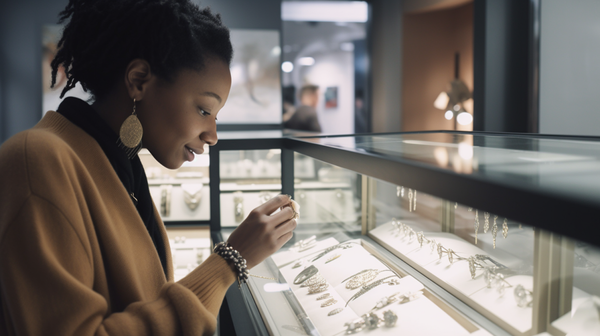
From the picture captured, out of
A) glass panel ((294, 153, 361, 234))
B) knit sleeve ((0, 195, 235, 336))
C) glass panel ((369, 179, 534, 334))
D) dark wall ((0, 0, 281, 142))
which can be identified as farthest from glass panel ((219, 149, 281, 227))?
dark wall ((0, 0, 281, 142))

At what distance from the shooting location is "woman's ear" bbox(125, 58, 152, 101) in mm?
814

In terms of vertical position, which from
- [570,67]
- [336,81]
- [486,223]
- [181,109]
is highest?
[336,81]

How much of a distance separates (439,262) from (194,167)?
8.67ft

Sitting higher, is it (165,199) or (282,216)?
(282,216)

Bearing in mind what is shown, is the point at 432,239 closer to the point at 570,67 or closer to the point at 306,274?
the point at 306,274

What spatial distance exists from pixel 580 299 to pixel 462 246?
499 millimetres

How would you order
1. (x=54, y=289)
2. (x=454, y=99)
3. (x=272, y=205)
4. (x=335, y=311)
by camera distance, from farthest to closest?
(x=454, y=99)
(x=335, y=311)
(x=272, y=205)
(x=54, y=289)

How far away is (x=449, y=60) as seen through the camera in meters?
5.97

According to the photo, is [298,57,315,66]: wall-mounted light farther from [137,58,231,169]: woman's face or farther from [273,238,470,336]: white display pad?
[137,58,231,169]: woman's face

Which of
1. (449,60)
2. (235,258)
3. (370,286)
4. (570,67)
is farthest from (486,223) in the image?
(449,60)

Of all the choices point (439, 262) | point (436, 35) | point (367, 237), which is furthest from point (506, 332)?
point (436, 35)

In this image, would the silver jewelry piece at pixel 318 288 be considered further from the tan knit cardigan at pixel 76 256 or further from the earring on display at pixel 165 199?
the earring on display at pixel 165 199

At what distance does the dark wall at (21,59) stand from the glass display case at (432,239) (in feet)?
12.5

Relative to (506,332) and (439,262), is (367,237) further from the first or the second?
(506,332)
